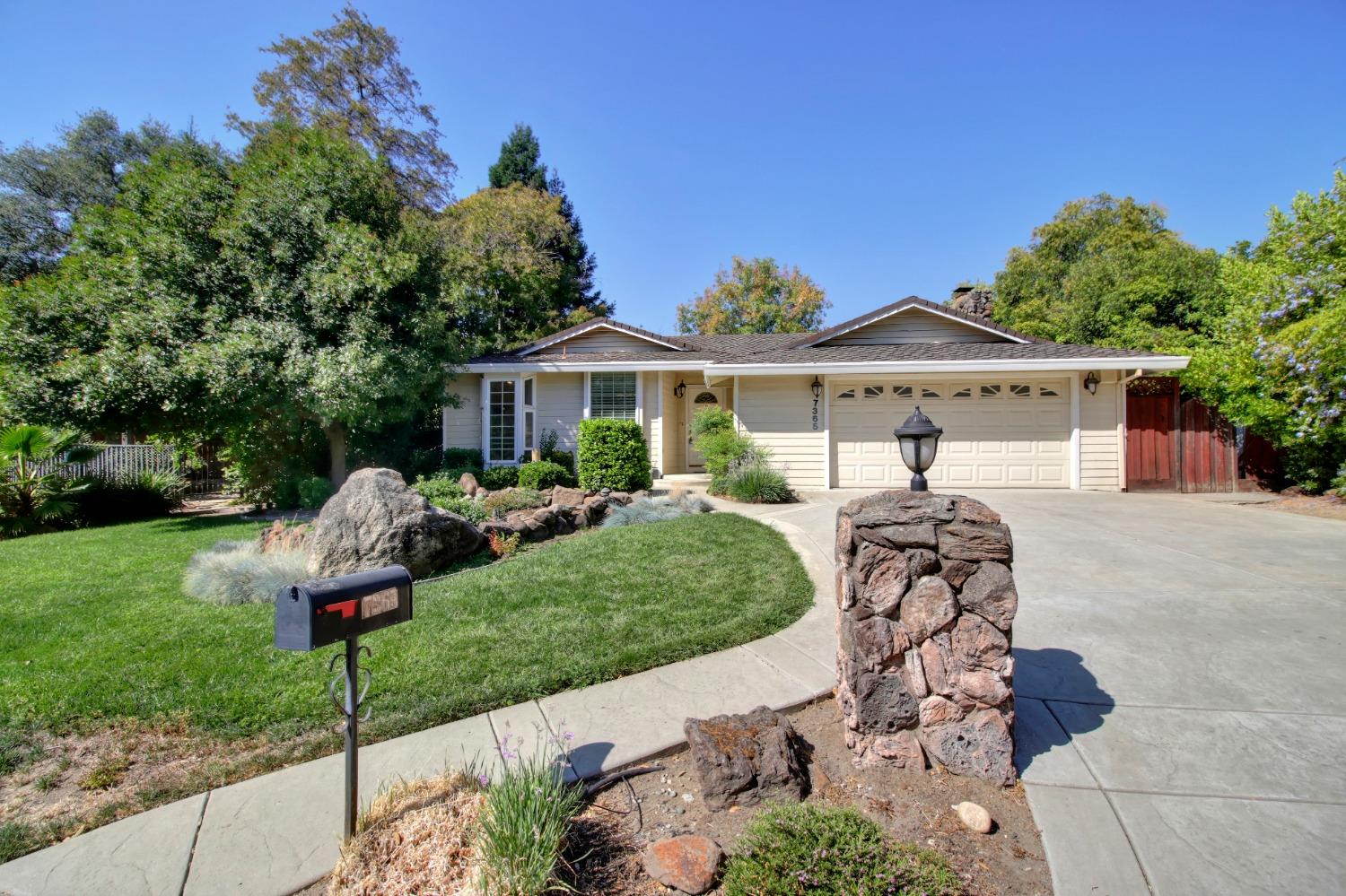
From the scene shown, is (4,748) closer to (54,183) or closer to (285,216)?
(285,216)

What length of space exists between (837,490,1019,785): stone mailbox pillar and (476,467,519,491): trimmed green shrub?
10321 mm

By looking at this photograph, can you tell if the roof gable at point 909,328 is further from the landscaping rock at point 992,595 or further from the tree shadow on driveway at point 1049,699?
the landscaping rock at point 992,595

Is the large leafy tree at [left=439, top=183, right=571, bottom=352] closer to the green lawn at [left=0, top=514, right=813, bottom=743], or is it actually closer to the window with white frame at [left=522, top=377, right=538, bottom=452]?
the window with white frame at [left=522, top=377, right=538, bottom=452]

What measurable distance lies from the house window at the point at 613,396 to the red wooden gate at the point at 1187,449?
10.5 m

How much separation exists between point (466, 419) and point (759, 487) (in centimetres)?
779

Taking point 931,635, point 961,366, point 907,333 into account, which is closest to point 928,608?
point 931,635

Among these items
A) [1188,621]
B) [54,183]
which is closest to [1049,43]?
[1188,621]

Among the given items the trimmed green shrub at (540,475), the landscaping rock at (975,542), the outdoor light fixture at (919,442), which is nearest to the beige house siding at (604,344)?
the trimmed green shrub at (540,475)

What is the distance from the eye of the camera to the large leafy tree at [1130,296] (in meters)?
16.7

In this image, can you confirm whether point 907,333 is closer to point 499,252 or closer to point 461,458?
point 461,458

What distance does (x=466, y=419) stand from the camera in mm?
14742

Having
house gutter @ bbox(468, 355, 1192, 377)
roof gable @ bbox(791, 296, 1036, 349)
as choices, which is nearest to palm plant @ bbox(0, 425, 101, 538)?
house gutter @ bbox(468, 355, 1192, 377)

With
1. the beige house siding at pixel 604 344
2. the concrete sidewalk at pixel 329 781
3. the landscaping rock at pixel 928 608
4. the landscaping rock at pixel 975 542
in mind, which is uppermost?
the beige house siding at pixel 604 344

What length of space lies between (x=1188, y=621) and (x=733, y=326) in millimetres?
28098
